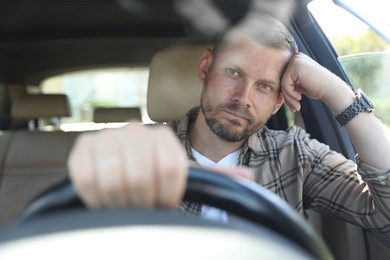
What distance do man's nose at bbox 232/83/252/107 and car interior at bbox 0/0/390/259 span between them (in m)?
0.36

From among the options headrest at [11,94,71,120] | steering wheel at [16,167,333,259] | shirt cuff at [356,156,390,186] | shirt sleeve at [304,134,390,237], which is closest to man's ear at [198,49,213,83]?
shirt sleeve at [304,134,390,237]

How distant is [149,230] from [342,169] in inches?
48.7

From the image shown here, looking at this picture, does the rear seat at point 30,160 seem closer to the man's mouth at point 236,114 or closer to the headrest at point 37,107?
the headrest at point 37,107

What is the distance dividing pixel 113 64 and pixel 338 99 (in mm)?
2390

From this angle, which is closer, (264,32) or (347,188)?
(347,188)

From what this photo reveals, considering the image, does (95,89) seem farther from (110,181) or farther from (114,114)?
(110,181)

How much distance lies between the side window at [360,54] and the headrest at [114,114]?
1.06 metres

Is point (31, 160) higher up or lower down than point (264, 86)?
lower down

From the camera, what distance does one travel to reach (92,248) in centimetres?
53

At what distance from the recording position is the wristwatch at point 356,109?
5.12 ft

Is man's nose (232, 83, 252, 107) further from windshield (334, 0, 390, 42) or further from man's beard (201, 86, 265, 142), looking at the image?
windshield (334, 0, 390, 42)

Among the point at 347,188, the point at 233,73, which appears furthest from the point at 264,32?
the point at 347,188

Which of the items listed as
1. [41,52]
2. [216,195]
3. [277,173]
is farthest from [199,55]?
[41,52]

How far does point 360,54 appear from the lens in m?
1.89
